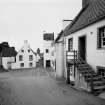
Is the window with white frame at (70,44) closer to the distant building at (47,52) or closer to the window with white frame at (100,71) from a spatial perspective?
the window with white frame at (100,71)

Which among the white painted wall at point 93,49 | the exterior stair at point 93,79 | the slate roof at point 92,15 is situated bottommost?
the exterior stair at point 93,79

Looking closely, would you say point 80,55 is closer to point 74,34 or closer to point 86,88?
point 74,34

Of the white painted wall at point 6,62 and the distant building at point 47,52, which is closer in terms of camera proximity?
the distant building at point 47,52

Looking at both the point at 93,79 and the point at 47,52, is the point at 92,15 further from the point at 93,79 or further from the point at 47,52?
the point at 47,52

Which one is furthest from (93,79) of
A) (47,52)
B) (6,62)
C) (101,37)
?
(6,62)

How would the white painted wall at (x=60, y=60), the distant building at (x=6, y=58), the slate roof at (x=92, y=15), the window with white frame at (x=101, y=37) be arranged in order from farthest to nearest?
1. the distant building at (x=6, y=58)
2. the white painted wall at (x=60, y=60)
3. the slate roof at (x=92, y=15)
4. the window with white frame at (x=101, y=37)

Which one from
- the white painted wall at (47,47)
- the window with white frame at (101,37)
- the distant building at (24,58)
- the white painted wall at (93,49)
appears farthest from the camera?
the distant building at (24,58)

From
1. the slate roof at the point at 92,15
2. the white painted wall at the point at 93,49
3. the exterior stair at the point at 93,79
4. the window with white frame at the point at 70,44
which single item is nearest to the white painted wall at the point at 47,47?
the window with white frame at the point at 70,44

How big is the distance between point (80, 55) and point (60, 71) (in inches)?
222

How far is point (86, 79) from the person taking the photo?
8.59 metres

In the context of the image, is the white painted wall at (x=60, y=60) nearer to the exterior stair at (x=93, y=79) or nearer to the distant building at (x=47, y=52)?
the exterior stair at (x=93, y=79)

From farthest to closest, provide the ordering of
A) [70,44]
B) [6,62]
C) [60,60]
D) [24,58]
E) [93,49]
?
[6,62] → [24,58] → [60,60] → [70,44] → [93,49]

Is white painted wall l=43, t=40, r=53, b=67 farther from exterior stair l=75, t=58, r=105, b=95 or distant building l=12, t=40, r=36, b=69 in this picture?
exterior stair l=75, t=58, r=105, b=95

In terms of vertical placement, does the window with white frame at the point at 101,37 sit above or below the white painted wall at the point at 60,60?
above
